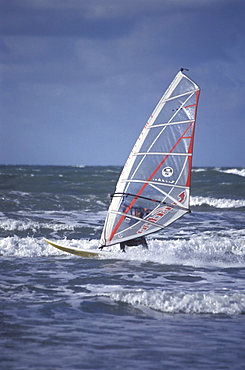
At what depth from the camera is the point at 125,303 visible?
18.8ft

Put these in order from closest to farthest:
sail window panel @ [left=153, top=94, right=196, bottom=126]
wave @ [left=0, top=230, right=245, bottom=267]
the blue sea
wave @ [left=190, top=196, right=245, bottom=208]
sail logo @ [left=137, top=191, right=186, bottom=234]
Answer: the blue sea
sail window panel @ [left=153, top=94, right=196, bottom=126]
sail logo @ [left=137, top=191, right=186, bottom=234]
wave @ [left=0, top=230, right=245, bottom=267]
wave @ [left=190, top=196, right=245, bottom=208]

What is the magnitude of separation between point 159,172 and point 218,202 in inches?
514

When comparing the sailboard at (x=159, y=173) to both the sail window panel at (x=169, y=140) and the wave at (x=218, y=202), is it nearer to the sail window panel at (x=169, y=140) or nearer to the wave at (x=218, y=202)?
the sail window panel at (x=169, y=140)

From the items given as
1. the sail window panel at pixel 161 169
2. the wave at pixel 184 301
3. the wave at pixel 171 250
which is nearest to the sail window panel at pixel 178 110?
the sail window panel at pixel 161 169

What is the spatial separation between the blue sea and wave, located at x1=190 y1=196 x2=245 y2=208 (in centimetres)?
754

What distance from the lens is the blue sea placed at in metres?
3.98

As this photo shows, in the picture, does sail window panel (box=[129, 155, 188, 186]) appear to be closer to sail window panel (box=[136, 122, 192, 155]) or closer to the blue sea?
sail window panel (box=[136, 122, 192, 155])

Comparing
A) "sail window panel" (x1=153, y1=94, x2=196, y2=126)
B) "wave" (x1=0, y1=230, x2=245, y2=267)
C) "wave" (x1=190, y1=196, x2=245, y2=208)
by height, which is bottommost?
"wave" (x1=0, y1=230, x2=245, y2=267)

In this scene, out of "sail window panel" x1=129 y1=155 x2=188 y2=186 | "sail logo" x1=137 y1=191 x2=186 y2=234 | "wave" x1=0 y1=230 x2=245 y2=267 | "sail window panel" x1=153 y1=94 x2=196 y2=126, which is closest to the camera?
"sail window panel" x1=153 y1=94 x2=196 y2=126

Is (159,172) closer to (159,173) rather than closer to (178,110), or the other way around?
(159,173)

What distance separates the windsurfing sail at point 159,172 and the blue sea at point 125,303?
77 cm

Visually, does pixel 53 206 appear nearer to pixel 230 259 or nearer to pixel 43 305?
pixel 230 259

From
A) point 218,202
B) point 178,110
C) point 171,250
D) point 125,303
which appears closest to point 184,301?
point 125,303

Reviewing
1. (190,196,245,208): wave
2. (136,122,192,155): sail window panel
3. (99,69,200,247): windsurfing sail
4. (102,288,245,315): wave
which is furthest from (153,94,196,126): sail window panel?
(190,196,245,208): wave
